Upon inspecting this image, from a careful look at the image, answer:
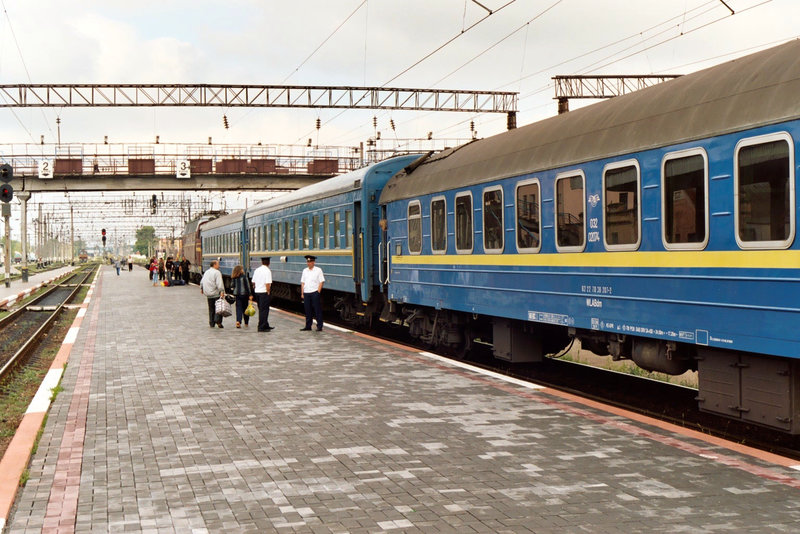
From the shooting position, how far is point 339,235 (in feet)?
64.4

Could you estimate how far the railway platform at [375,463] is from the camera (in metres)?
5.54

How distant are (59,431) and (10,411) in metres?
3.07

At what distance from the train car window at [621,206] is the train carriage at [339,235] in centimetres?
852

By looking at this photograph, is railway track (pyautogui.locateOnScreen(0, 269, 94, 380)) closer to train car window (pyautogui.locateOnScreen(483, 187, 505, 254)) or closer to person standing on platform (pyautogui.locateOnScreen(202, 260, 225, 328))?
person standing on platform (pyautogui.locateOnScreen(202, 260, 225, 328))

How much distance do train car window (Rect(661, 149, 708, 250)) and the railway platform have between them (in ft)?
6.03

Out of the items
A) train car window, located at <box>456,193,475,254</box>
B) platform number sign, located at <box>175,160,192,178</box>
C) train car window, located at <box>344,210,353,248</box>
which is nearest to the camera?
train car window, located at <box>456,193,475,254</box>

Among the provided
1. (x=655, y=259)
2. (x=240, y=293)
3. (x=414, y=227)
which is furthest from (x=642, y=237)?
(x=240, y=293)

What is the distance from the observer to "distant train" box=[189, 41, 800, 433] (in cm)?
736

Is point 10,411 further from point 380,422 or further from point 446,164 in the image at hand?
point 446,164

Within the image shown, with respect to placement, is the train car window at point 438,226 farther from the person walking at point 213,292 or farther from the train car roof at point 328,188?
the person walking at point 213,292

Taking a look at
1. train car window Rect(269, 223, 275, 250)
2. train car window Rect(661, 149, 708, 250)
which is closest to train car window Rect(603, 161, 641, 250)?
train car window Rect(661, 149, 708, 250)

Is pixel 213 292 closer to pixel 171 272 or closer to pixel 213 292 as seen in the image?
pixel 213 292

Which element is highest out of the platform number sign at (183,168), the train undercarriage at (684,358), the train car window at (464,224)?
A: the platform number sign at (183,168)

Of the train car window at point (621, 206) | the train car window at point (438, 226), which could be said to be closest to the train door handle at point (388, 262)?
the train car window at point (438, 226)
